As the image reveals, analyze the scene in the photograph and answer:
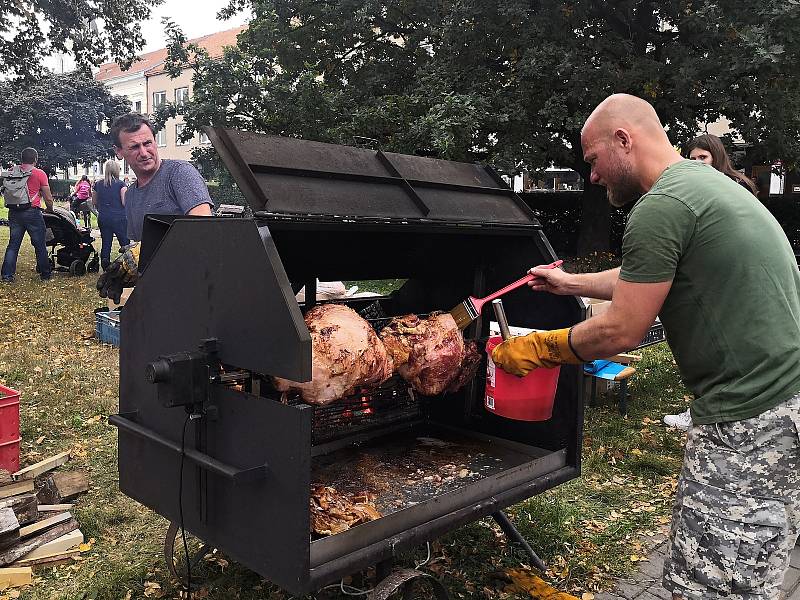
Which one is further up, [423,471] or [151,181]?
[151,181]

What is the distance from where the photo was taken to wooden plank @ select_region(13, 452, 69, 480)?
4.07 meters

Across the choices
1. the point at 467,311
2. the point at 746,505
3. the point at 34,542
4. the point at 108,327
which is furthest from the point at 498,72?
the point at 746,505

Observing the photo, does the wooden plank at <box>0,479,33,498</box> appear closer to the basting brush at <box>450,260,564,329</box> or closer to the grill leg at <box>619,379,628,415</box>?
the basting brush at <box>450,260,564,329</box>

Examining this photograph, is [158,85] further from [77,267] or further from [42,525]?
[42,525]

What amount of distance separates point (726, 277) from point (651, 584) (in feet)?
6.73

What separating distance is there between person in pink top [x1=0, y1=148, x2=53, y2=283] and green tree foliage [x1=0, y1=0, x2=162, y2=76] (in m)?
5.87

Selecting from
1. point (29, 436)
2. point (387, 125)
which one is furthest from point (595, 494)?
point (387, 125)

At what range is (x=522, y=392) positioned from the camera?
2875mm

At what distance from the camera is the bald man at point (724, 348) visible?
2.07m

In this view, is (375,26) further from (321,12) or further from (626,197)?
(626,197)

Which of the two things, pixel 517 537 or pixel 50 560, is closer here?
pixel 50 560

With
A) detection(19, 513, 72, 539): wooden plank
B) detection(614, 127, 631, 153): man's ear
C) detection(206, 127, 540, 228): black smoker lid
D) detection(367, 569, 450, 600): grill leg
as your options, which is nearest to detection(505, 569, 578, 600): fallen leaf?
detection(367, 569, 450, 600): grill leg

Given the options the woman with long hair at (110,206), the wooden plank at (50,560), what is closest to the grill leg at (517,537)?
the wooden plank at (50,560)

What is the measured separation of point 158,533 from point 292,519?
212cm
